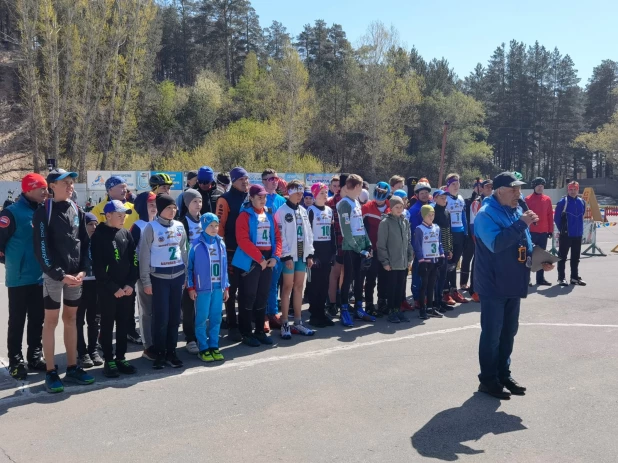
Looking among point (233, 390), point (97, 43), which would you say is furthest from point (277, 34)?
point (233, 390)

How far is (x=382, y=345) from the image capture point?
7.09m

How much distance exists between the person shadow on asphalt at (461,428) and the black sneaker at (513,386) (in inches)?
10.5

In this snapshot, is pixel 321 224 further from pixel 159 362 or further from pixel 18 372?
pixel 18 372

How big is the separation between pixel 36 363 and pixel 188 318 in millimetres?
1849

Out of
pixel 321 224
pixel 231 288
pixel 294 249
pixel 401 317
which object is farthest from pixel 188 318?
pixel 401 317

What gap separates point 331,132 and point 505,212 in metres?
59.0

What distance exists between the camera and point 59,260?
5.31 m

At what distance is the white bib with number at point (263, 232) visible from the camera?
7082mm

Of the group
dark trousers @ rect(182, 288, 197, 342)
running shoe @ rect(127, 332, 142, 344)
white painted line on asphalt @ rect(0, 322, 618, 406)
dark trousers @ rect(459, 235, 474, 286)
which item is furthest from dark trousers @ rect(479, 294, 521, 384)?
dark trousers @ rect(459, 235, 474, 286)

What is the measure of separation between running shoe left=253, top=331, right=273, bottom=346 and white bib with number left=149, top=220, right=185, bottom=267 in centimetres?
165

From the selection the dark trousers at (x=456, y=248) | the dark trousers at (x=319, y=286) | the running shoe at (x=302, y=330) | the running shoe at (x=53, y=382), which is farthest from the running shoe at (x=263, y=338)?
the dark trousers at (x=456, y=248)

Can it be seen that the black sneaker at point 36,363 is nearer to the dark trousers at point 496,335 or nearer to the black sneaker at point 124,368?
the black sneaker at point 124,368

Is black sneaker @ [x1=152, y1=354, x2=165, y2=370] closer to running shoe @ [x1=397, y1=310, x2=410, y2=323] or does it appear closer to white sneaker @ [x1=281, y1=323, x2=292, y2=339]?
white sneaker @ [x1=281, y1=323, x2=292, y2=339]

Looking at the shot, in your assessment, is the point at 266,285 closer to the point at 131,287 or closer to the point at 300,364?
the point at 300,364
